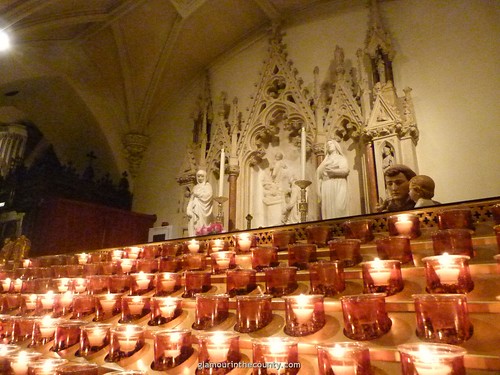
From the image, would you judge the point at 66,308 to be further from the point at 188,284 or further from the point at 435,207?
the point at 435,207

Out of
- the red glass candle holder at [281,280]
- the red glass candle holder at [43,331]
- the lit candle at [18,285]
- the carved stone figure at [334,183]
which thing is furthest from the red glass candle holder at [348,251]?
the lit candle at [18,285]

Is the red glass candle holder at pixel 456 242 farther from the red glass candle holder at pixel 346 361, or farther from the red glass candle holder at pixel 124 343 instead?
the red glass candle holder at pixel 124 343

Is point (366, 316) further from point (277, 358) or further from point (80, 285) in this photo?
point (80, 285)

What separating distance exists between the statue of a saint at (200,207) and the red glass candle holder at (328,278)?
3835mm

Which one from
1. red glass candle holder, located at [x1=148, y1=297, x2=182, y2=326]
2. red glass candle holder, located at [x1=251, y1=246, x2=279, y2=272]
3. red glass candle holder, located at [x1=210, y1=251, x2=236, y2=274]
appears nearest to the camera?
red glass candle holder, located at [x1=148, y1=297, x2=182, y2=326]

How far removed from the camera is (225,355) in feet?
4.07

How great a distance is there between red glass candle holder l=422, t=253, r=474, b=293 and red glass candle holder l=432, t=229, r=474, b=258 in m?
0.24

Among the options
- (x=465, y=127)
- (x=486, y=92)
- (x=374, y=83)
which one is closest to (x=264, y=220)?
(x=374, y=83)

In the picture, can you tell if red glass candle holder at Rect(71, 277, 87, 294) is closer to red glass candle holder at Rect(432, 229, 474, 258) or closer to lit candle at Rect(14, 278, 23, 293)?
lit candle at Rect(14, 278, 23, 293)

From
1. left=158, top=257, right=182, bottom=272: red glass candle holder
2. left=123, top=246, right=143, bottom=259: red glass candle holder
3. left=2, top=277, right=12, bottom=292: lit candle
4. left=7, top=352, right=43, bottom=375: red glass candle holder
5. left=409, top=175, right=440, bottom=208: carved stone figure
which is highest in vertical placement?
left=409, top=175, right=440, bottom=208: carved stone figure

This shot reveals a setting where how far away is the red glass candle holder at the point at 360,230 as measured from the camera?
217cm

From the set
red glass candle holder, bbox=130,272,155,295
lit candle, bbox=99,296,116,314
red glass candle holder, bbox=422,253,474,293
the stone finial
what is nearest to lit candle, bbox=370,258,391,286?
red glass candle holder, bbox=422,253,474,293

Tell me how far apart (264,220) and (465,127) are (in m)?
3.06

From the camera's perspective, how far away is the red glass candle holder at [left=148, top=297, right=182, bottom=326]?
5.88 ft
